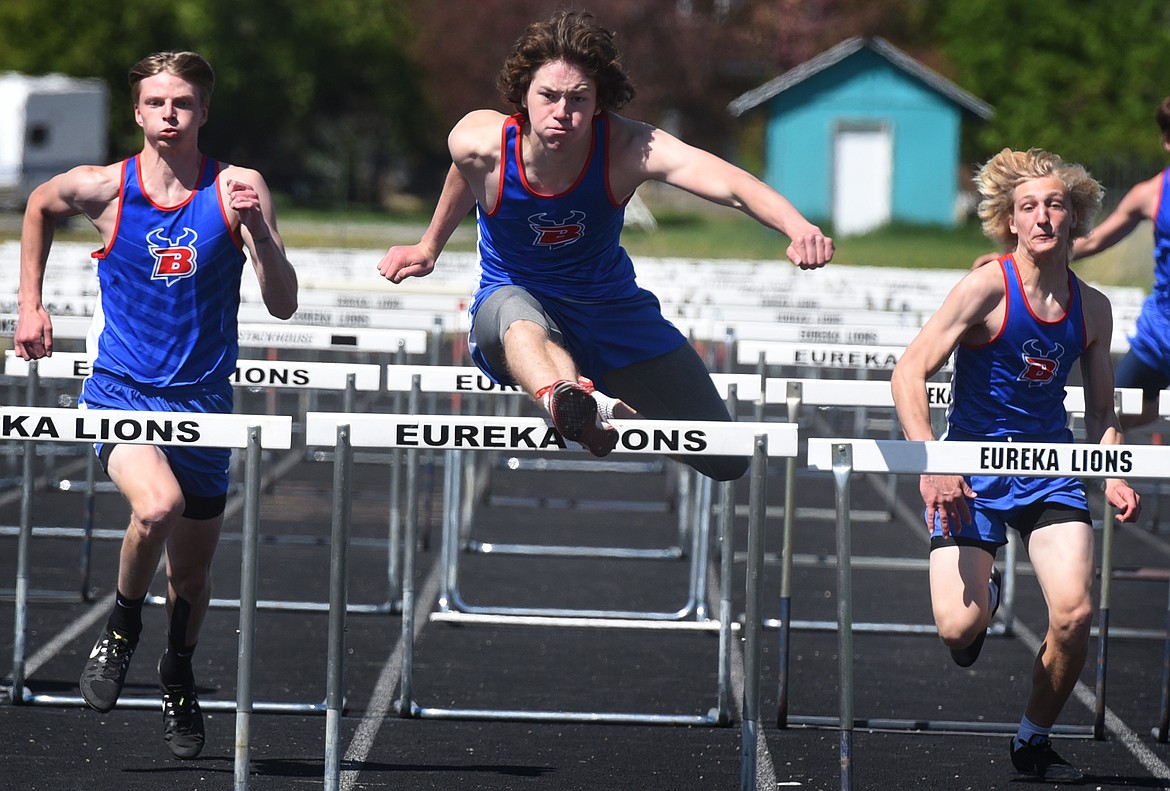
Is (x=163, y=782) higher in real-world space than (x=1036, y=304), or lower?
lower

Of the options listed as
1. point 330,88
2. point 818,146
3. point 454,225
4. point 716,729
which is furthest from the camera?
point 330,88

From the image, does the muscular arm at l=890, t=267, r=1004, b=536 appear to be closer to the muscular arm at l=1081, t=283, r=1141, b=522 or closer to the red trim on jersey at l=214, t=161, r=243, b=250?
the muscular arm at l=1081, t=283, r=1141, b=522

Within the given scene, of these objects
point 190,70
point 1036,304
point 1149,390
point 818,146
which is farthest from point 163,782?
point 818,146

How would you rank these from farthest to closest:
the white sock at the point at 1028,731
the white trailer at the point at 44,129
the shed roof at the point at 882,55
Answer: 1. the shed roof at the point at 882,55
2. the white trailer at the point at 44,129
3. the white sock at the point at 1028,731

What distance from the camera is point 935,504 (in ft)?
16.9

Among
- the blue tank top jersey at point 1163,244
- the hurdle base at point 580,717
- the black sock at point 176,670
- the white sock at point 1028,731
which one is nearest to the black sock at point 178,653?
the black sock at point 176,670

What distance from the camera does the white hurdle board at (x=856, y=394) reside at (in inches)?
240

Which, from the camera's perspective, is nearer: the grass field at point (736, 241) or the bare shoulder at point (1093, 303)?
the bare shoulder at point (1093, 303)

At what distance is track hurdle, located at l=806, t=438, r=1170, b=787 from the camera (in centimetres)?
451

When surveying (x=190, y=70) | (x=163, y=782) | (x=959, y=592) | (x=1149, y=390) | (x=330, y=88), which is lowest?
(x=163, y=782)

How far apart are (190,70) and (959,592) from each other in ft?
9.43

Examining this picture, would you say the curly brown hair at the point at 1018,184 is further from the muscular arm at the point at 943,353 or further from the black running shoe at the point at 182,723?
the black running shoe at the point at 182,723

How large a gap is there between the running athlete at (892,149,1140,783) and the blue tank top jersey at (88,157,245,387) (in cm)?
212

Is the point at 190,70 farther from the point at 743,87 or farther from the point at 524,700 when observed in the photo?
the point at 743,87
